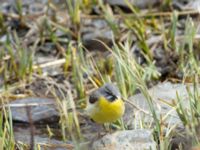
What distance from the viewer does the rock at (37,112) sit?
282 inches

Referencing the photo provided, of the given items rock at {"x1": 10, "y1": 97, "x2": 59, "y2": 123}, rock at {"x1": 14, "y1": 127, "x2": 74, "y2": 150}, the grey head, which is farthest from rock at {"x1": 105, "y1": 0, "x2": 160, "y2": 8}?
the grey head

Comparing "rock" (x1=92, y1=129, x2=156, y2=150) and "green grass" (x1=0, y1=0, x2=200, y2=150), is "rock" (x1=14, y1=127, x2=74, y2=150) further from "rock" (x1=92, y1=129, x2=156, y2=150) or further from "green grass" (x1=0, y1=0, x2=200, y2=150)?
"rock" (x1=92, y1=129, x2=156, y2=150)

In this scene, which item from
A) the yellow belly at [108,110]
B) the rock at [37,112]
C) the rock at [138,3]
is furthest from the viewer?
the rock at [138,3]

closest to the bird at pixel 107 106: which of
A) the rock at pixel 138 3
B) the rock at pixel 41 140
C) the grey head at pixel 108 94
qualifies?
the grey head at pixel 108 94

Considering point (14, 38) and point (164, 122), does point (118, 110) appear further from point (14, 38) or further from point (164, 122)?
point (14, 38)

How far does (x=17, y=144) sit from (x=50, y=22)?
105 inches

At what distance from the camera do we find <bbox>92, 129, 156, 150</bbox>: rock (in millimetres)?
5637

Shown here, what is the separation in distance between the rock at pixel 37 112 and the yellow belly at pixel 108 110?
131 centimetres

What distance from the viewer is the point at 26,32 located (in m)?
8.80

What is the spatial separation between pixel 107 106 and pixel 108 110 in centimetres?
3

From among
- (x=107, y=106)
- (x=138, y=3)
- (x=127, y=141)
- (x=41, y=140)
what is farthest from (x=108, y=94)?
(x=138, y=3)

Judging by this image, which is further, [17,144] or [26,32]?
[26,32]

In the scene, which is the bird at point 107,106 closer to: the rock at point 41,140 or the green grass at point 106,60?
the green grass at point 106,60

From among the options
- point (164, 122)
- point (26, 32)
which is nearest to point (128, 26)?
point (26, 32)
